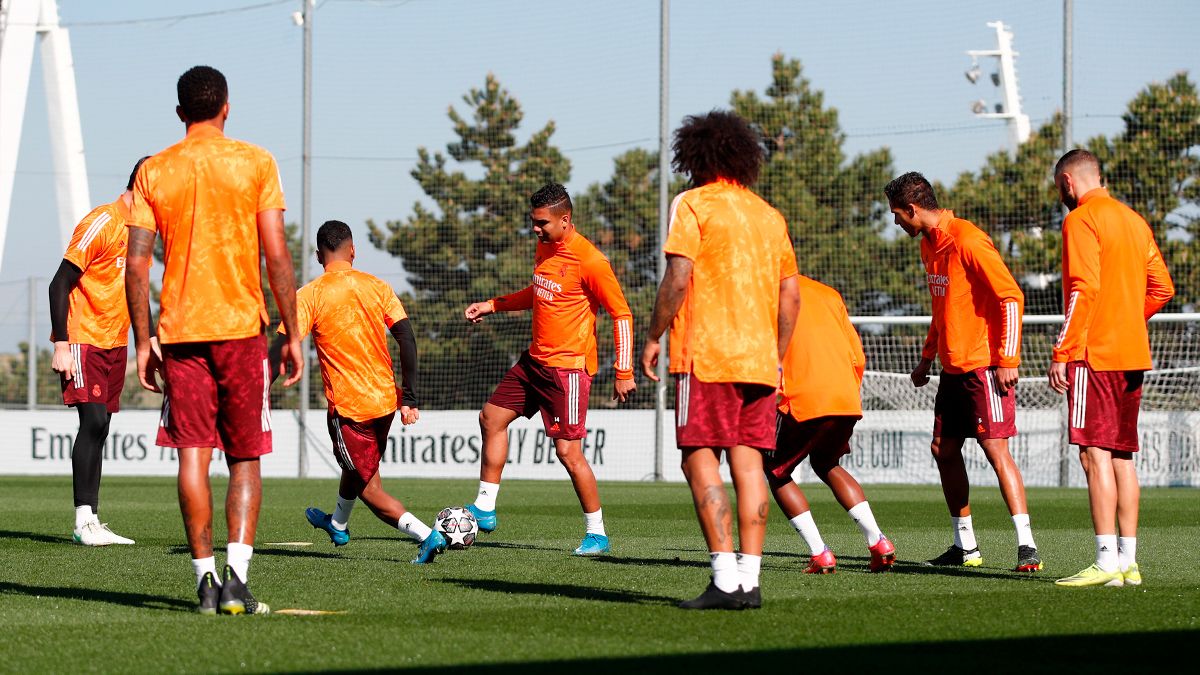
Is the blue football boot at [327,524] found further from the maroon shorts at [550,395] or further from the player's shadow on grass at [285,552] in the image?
the maroon shorts at [550,395]

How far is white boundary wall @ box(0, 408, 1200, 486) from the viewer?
20.9 metres

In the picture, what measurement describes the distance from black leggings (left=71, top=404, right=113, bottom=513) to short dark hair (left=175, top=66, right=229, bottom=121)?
4.18m

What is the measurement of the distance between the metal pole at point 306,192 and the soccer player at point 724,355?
59.2ft

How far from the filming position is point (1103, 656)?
4809 mm

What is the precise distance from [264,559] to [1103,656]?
4953 mm

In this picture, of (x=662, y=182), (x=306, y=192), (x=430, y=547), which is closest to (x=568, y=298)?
(x=430, y=547)

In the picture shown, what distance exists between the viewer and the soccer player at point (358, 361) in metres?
8.38

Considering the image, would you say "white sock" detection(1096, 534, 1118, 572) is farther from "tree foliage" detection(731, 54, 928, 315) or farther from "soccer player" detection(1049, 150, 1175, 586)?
"tree foliage" detection(731, 54, 928, 315)

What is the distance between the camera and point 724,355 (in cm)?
600

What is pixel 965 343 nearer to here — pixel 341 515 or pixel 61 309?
pixel 341 515

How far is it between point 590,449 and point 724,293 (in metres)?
16.7

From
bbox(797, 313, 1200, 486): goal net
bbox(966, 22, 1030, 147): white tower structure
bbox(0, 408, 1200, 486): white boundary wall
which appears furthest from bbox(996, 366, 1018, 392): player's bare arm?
bbox(966, 22, 1030, 147): white tower structure

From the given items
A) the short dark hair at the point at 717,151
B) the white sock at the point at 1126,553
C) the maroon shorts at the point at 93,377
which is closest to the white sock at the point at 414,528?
the maroon shorts at the point at 93,377

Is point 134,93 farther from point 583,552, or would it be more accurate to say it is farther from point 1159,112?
point 583,552
